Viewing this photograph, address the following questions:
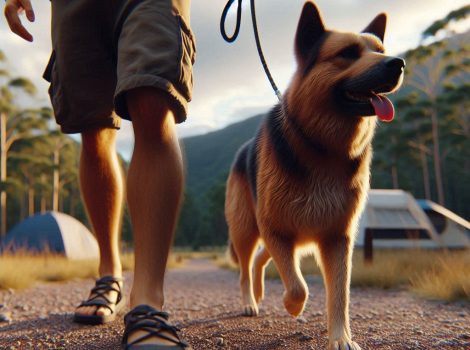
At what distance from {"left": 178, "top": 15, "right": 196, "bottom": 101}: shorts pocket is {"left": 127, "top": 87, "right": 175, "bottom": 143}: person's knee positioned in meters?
0.11

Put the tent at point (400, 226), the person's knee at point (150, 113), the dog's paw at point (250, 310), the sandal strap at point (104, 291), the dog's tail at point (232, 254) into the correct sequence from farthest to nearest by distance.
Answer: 1. the tent at point (400, 226)
2. the dog's tail at point (232, 254)
3. the dog's paw at point (250, 310)
4. the sandal strap at point (104, 291)
5. the person's knee at point (150, 113)

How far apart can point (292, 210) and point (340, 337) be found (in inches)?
24.4

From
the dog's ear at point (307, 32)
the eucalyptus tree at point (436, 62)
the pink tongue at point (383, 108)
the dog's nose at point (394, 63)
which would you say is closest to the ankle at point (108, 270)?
the dog's ear at point (307, 32)

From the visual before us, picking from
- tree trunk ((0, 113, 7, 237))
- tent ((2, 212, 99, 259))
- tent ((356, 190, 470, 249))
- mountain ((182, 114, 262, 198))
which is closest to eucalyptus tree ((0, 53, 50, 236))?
tree trunk ((0, 113, 7, 237))

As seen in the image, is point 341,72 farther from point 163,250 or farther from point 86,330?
point 86,330

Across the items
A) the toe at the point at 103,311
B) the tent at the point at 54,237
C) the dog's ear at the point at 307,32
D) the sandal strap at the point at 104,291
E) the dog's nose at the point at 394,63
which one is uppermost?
the dog's ear at the point at 307,32

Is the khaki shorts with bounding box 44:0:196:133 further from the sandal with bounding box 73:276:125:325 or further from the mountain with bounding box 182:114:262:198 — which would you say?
the mountain with bounding box 182:114:262:198

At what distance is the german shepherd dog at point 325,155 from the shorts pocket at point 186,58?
25.6 inches

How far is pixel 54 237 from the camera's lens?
13.3 m

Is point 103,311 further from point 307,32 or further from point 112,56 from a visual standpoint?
point 307,32

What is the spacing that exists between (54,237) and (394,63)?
43.7 feet

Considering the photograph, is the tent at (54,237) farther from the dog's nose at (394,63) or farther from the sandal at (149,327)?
the dog's nose at (394,63)

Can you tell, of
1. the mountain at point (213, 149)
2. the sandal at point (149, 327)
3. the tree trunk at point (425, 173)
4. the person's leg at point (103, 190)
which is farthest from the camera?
the mountain at point (213, 149)

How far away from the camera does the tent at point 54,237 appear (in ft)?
43.0
